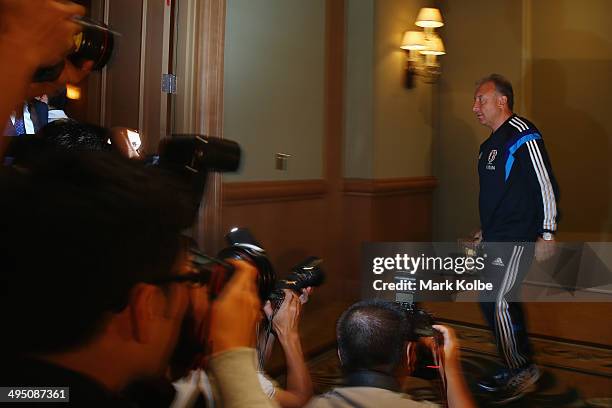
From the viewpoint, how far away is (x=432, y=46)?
4.73 meters

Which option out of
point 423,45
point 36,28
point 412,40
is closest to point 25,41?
point 36,28

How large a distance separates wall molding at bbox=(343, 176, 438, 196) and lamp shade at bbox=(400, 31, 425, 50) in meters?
0.93

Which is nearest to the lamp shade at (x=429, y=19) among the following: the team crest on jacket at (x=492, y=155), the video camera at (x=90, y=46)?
the team crest on jacket at (x=492, y=155)

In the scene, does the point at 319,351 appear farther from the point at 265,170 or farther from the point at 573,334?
the point at 573,334

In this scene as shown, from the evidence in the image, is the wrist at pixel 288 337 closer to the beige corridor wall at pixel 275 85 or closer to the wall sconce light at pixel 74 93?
the beige corridor wall at pixel 275 85

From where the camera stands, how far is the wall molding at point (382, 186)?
4.34m

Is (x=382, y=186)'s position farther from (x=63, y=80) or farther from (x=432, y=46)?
(x=63, y=80)

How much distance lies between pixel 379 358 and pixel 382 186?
10.4 ft

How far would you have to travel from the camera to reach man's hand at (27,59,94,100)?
113cm

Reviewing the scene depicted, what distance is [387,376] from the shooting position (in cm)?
123

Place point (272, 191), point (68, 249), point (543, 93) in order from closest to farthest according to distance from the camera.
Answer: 1. point (68, 249)
2. point (272, 191)
3. point (543, 93)

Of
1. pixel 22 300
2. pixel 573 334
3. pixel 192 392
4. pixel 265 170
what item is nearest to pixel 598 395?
pixel 573 334

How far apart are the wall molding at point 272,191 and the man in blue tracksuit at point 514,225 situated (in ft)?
3.96

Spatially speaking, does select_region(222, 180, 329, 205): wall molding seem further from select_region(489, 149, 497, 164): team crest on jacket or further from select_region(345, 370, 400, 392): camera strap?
select_region(345, 370, 400, 392): camera strap
